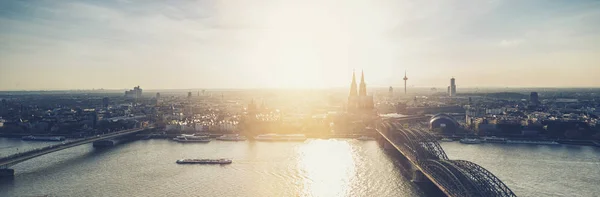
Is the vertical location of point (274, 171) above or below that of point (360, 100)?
below

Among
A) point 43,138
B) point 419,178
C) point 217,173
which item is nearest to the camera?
point 419,178

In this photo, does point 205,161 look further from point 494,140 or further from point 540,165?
point 494,140

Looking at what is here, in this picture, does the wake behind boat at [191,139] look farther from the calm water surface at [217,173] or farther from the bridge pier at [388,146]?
the bridge pier at [388,146]

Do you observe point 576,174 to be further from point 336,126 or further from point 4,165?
point 4,165

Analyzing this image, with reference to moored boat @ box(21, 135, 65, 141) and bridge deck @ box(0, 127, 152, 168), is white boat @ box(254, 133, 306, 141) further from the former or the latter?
moored boat @ box(21, 135, 65, 141)

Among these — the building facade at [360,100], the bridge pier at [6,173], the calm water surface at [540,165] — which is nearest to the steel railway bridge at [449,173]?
the calm water surface at [540,165]

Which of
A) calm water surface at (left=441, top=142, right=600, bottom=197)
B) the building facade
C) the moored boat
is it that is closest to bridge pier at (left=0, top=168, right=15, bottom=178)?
the moored boat

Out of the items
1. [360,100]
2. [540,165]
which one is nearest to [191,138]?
[360,100]
